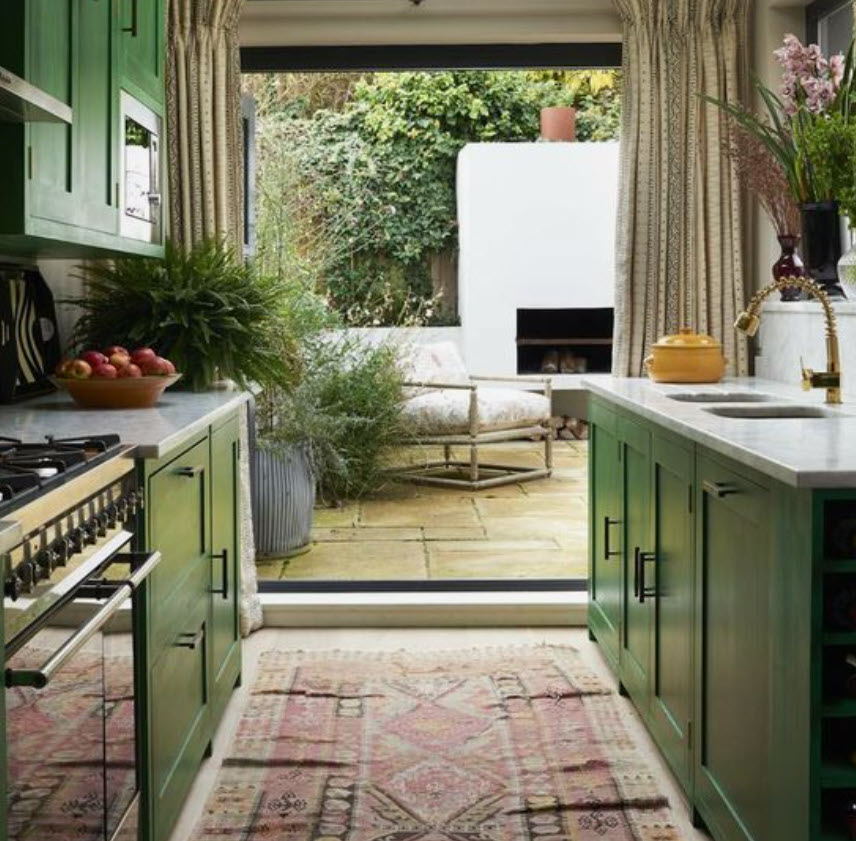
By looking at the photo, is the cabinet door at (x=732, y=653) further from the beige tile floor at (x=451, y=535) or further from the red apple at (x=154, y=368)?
the beige tile floor at (x=451, y=535)

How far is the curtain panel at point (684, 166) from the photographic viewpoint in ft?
15.4

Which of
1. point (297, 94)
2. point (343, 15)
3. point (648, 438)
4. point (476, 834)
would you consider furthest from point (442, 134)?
point (476, 834)

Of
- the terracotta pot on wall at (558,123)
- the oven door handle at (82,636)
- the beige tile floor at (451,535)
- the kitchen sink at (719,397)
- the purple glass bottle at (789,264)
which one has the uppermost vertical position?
the terracotta pot on wall at (558,123)

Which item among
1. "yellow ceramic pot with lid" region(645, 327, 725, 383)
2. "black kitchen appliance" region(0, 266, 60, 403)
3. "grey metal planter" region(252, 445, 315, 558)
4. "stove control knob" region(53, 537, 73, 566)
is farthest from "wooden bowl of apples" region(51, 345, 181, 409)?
"grey metal planter" region(252, 445, 315, 558)

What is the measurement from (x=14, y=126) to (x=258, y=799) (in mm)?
1657

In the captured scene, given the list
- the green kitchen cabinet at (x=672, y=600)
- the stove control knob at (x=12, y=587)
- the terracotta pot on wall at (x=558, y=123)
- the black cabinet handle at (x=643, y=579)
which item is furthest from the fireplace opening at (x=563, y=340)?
the stove control knob at (x=12, y=587)

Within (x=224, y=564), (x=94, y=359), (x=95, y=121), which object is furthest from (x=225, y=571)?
(x=95, y=121)

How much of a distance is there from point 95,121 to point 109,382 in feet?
2.10

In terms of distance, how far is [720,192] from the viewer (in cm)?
472

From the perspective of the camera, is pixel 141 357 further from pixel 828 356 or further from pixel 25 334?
pixel 828 356

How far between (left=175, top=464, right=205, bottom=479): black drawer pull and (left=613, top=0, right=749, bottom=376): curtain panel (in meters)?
2.19

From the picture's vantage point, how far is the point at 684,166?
15.6 ft

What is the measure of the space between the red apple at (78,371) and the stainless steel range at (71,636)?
0.90 m

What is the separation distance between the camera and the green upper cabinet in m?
2.61
